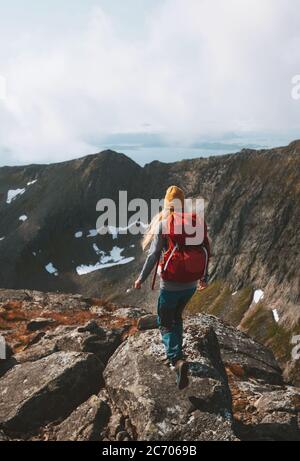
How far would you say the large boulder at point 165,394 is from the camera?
12.4 meters

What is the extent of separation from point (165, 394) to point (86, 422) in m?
2.32

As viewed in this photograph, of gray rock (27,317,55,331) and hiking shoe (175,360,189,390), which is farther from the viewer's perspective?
gray rock (27,317,55,331)

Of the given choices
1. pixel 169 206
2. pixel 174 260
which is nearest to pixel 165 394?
pixel 174 260

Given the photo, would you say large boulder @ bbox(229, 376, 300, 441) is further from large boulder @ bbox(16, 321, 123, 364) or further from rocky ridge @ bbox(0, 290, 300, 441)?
large boulder @ bbox(16, 321, 123, 364)

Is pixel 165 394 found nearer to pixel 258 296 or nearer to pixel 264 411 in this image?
pixel 264 411

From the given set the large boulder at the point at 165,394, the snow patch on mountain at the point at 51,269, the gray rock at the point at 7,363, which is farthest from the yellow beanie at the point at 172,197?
the snow patch on mountain at the point at 51,269

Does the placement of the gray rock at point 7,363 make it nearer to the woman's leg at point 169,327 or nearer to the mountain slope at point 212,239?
the woman's leg at point 169,327

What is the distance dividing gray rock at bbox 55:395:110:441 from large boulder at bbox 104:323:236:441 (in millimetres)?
495

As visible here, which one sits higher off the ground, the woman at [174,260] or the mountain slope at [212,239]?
the woman at [174,260]

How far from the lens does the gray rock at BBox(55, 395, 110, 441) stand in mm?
12875

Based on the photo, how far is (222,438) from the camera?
12.1 meters

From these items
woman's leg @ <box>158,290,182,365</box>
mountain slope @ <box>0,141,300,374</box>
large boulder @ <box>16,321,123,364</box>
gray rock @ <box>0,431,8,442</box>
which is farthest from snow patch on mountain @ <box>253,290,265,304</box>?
gray rock @ <box>0,431,8,442</box>

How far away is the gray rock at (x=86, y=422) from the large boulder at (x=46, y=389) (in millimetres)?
486
